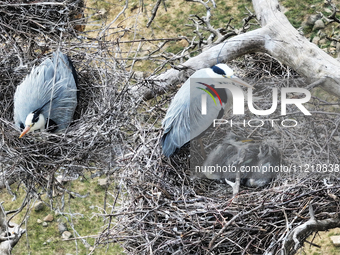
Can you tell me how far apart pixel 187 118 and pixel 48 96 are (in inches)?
38.4

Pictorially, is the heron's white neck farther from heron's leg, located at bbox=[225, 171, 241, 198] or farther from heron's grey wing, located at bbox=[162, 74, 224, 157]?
heron's leg, located at bbox=[225, 171, 241, 198]

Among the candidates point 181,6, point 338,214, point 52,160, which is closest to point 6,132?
point 52,160

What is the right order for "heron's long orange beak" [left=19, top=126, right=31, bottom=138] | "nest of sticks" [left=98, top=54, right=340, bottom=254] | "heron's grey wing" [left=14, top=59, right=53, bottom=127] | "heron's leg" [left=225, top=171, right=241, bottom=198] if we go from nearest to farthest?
"nest of sticks" [left=98, top=54, right=340, bottom=254] < "heron's leg" [left=225, top=171, right=241, bottom=198] < "heron's long orange beak" [left=19, top=126, right=31, bottom=138] < "heron's grey wing" [left=14, top=59, right=53, bottom=127]

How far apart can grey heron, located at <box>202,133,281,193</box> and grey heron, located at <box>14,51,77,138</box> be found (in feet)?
3.31

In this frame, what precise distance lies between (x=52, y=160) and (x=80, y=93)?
649 millimetres

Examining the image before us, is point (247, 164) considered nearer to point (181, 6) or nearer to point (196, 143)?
point (196, 143)

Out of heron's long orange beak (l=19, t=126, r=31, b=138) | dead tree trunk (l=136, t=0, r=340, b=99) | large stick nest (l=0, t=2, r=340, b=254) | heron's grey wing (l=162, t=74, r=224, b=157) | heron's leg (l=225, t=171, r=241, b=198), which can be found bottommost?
heron's leg (l=225, t=171, r=241, b=198)

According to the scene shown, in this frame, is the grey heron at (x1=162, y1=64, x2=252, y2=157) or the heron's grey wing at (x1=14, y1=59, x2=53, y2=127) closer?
the grey heron at (x1=162, y1=64, x2=252, y2=157)

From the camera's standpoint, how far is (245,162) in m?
2.60

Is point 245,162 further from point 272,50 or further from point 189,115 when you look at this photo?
point 272,50

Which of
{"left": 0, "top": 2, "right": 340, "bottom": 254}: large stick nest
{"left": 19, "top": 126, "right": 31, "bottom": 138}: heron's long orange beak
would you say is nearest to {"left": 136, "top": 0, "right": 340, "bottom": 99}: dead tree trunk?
{"left": 0, "top": 2, "right": 340, "bottom": 254}: large stick nest

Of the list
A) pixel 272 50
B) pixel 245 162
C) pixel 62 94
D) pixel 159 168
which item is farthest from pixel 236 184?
pixel 62 94

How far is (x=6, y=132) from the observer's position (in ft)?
8.42

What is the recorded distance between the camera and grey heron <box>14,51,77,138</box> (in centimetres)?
274
